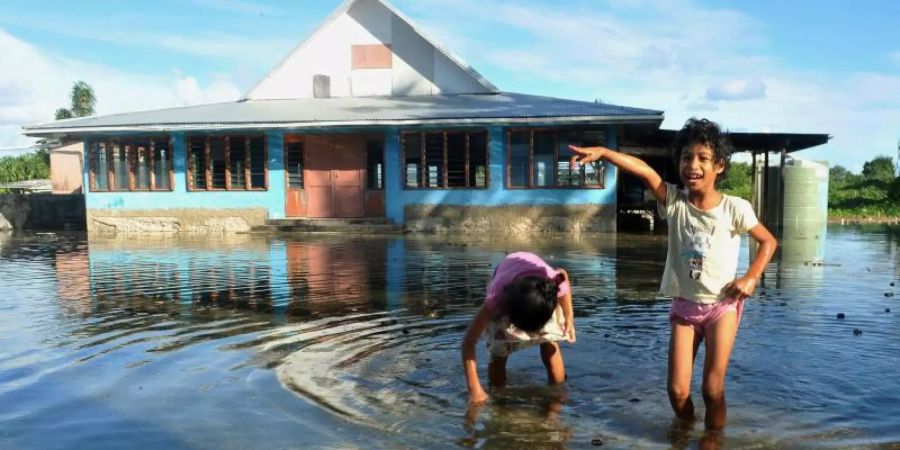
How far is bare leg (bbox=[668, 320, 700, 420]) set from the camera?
3.28m

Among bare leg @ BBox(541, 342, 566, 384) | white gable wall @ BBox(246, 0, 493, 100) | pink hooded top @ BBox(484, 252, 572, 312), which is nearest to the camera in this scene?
pink hooded top @ BBox(484, 252, 572, 312)

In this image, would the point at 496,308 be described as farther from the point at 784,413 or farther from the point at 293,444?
the point at 784,413

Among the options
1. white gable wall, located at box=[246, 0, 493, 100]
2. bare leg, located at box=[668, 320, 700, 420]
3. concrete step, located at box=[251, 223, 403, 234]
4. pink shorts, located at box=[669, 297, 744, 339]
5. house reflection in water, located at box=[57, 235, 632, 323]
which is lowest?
house reflection in water, located at box=[57, 235, 632, 323]

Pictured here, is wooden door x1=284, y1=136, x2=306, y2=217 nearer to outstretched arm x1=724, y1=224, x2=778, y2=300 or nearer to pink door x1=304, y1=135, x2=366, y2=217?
pink door x1=304, y1=135, x2=366, y2=217

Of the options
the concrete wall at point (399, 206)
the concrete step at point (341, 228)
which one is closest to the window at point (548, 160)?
the concrete wall at point (399, 206)

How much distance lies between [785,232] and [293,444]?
17055 millimetres

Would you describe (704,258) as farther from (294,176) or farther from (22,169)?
(22,169)

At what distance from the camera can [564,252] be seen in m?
12.4

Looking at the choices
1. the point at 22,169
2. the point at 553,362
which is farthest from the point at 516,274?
the point at 22,169

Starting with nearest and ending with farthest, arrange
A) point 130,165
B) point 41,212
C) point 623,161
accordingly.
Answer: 1. point 623,161
2. point 130,165
3. point 41,212

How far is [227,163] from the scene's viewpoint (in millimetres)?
19641

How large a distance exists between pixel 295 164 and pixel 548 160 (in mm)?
7491

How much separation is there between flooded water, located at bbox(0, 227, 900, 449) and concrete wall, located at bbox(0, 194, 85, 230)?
14.8 meters

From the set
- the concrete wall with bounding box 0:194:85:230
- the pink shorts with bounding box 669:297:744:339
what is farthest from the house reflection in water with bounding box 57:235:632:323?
the concrete wall with bounding box 0:194:85:230
